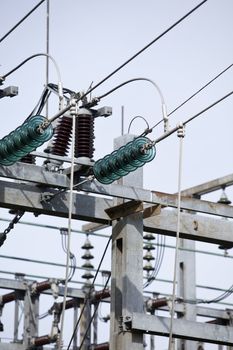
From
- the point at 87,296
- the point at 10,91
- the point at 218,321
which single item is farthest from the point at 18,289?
the point at 10,91

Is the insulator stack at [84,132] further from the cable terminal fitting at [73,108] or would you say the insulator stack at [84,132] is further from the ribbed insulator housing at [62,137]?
the cable terminal fitting at [73,108]

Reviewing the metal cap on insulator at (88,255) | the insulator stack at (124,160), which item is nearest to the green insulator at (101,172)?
the insulator stack at (124,160)

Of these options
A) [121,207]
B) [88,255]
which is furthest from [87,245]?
[121,207]

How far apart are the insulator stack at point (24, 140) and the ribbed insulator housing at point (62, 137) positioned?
0.72 meters

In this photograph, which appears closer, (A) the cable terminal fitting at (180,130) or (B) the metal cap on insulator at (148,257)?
(A) the cable terminal fitting at (180,130)

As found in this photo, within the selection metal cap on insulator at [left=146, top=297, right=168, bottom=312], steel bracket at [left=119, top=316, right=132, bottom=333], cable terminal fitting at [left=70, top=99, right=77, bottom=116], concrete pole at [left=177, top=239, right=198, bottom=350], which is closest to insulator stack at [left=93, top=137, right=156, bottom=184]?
cable terminal fitting at [left=70, top=99, right=77, bottom=116]

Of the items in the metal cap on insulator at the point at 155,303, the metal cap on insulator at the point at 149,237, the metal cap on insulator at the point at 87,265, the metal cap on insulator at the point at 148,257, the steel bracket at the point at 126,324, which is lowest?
the steel bracket at the point at 126,324

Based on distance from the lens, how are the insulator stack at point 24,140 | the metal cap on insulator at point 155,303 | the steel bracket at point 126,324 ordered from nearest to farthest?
the insulator stack at point 24,140, the steel bracket at point 126,324, the metal cap on insulator at point 155,303

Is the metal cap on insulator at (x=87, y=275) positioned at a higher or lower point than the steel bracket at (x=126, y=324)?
higher

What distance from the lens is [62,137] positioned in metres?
13.4

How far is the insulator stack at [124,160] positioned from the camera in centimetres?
1284

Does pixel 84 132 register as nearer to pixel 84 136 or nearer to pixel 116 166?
pixel 84 136

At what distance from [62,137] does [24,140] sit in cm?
86

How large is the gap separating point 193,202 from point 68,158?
5.32 ft
